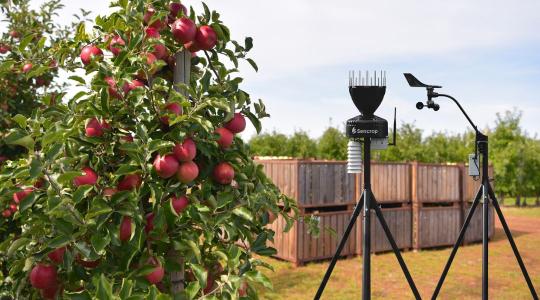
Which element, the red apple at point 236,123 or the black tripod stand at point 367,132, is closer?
the red apple at point 236,123

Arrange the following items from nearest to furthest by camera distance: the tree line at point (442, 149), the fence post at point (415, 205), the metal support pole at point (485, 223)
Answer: the metal support pole at point (485, 223), the fence post at point (415, 205), the tree line at point (442, 149)

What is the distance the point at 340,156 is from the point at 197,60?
15883 mm

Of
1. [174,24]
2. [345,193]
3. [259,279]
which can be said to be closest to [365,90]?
[174,24]

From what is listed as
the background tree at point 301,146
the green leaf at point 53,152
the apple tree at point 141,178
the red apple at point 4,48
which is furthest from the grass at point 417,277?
the background tree at point 301,146

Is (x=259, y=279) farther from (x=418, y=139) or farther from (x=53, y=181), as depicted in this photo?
(x=418, y=139)

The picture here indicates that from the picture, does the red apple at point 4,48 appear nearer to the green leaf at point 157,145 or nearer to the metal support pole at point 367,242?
the metal support pole at point 367,242

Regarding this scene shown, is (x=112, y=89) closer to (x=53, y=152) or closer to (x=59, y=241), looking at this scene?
(x=53, y=152)

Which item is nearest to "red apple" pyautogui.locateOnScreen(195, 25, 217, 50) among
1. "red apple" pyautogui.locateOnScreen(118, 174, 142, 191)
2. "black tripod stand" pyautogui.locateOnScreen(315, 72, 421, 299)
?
"red apple" pyautogui.locateOnScreen(118, 174, 142, 191)

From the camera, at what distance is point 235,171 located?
205cm

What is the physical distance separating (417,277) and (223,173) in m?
7.08

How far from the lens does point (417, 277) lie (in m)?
8.30

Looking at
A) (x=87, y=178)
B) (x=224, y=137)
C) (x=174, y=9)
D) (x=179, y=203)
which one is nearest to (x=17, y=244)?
(x=87, y=178)

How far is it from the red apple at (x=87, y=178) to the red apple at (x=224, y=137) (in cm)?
47

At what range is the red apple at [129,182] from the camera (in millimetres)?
1853
